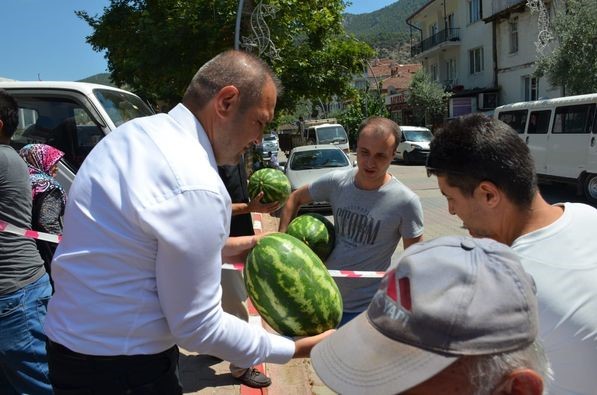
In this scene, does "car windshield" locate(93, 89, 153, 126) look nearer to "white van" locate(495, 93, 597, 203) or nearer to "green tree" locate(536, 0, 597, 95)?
"white van" locate(495, 93, 597, 203)

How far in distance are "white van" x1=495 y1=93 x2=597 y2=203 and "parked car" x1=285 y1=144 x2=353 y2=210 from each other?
5.50 metres

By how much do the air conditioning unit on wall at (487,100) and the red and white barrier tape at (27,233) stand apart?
33.7m

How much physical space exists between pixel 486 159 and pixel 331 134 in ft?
85.6

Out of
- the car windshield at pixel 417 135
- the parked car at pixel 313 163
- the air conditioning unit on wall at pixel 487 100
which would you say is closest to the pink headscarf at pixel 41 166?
the parked car at pixel 313 163

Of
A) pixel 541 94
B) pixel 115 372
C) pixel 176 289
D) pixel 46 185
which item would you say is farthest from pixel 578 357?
pixel 541 94

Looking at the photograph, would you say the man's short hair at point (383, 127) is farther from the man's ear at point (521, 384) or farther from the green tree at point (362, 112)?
the green tree at point (362, 112)

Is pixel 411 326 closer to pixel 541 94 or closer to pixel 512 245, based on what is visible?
pixel 512 245

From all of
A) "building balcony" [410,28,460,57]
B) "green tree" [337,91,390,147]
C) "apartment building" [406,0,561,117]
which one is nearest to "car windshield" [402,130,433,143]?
"apartment building" [406,0,561,117]

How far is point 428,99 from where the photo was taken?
37531 millimetres

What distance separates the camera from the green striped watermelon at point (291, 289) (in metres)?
2.24

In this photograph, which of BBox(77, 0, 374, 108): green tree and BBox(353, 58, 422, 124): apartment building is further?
BBox(353, 58, 422, 124): apartment building

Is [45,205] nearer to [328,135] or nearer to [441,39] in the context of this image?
[328,135]

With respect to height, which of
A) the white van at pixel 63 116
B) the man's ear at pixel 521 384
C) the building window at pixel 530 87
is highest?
the white van at pixel 63 116

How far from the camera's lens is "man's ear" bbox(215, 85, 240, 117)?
1914mm
